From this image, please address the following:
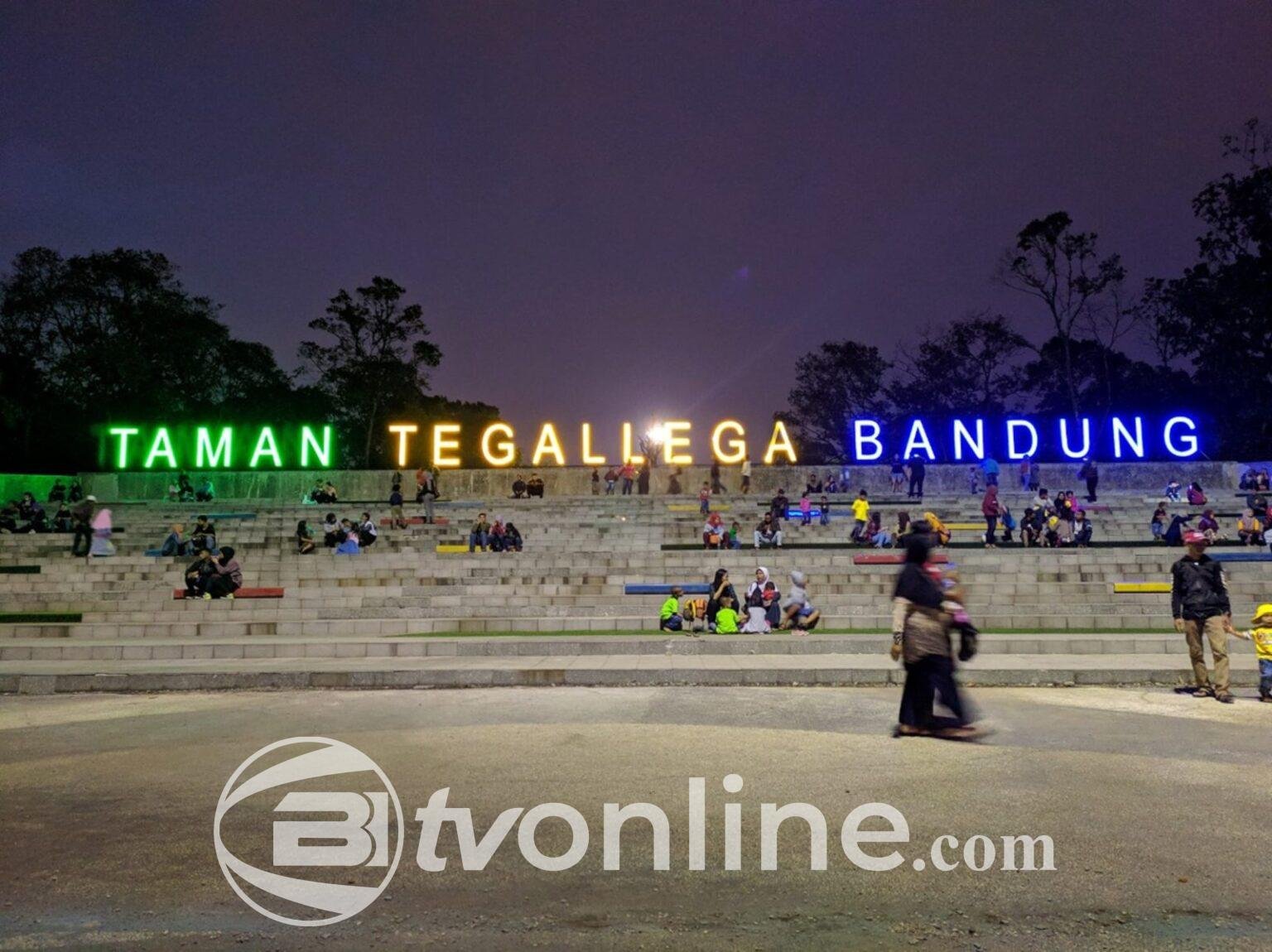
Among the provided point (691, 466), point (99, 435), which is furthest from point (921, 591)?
point (99, 435)

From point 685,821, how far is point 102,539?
21.2 m

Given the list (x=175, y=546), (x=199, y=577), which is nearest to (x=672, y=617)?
(x=199, y=577)

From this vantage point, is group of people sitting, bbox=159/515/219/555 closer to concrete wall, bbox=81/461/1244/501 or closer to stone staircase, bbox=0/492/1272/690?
stone staircase, bbox=0/492/1272/690

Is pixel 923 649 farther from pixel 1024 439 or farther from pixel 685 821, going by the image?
pixel 1024 439

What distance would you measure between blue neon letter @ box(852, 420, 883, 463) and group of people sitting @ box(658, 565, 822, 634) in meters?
25.3

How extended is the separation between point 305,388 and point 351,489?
16595 mm

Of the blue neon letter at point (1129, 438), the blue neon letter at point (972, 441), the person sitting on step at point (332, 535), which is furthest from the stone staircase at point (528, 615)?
the blue neon letter at point (1129, 438)

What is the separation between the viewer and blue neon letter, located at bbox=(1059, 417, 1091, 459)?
125ft

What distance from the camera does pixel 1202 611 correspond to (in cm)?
941

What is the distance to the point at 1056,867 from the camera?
4.33m

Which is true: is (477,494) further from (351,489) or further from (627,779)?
(627,779)

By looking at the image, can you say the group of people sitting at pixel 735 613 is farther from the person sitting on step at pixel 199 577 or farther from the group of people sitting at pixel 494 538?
the person sitting on step at pixel 199 577

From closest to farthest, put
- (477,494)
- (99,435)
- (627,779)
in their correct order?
(627,779)
(477,494)
(99,435)

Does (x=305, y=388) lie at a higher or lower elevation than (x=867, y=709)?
higher
